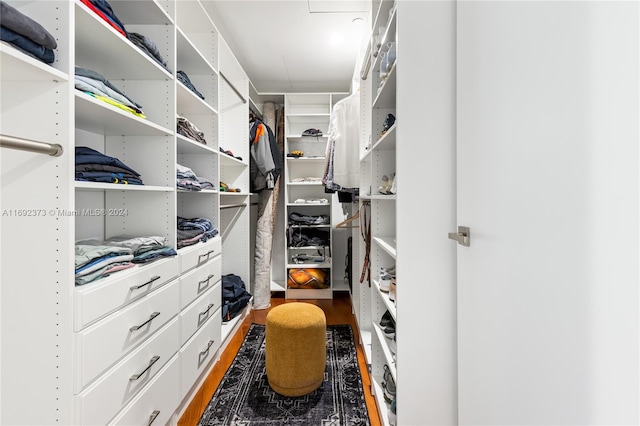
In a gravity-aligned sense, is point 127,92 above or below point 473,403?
above

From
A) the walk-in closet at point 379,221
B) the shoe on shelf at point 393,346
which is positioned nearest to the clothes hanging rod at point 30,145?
the walk-in closet at point 379,221

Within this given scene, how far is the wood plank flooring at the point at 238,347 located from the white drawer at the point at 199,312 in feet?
1.27

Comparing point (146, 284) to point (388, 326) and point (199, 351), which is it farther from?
point (388, 326)

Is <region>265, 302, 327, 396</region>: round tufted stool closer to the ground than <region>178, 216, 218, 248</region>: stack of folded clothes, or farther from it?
closer to the ground

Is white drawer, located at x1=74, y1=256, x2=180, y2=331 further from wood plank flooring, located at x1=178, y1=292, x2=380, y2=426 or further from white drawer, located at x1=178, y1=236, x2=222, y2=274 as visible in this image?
wood plank flooring, located at x1=178, y1=292, x2=380, y2=426

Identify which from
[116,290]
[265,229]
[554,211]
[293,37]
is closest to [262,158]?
[265,229]

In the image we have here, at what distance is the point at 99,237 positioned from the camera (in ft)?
4.62

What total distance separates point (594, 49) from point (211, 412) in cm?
200

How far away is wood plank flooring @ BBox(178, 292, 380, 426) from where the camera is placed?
149 cm

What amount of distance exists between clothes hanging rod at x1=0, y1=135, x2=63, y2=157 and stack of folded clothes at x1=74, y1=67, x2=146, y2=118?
29cm

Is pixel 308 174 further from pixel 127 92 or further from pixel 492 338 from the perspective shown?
pixel 492 338

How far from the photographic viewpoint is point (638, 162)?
39 centimetres

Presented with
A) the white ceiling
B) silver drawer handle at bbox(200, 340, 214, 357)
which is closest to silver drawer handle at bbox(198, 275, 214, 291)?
silver drawer handle at bbox(200, 340, 214, 357)

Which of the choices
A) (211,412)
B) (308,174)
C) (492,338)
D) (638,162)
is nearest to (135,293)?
(211,412)
